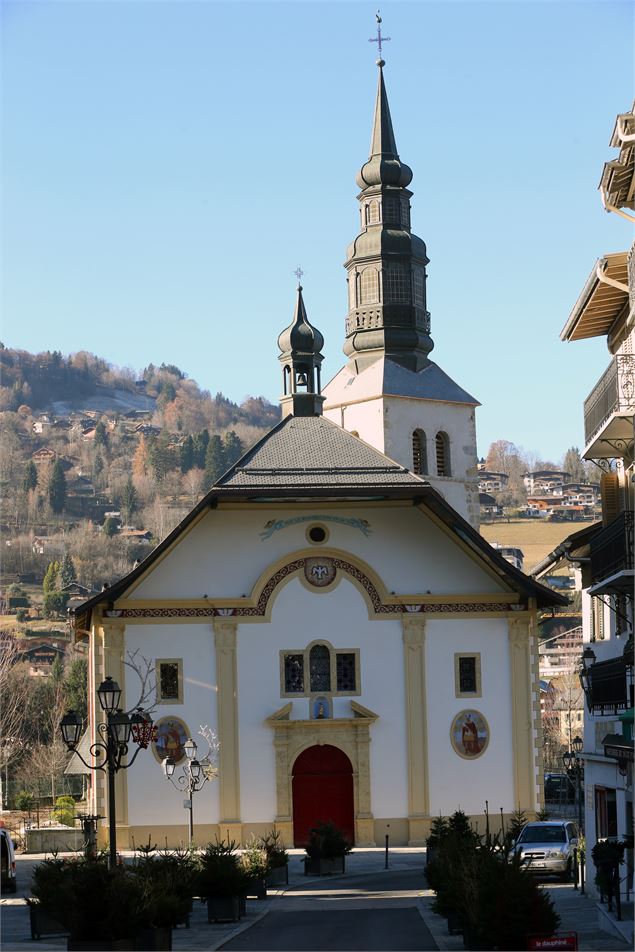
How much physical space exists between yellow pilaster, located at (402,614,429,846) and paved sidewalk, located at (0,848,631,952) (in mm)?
4815

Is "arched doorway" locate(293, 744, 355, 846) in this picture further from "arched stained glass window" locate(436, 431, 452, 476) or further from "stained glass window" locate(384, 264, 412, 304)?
"stained glass window" locate(384, 264, 412, 304)

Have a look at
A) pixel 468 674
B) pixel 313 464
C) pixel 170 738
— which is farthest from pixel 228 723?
pixel 313 464

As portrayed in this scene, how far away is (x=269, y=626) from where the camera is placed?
161 feet

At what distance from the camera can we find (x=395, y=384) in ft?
229

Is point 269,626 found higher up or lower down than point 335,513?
lower down

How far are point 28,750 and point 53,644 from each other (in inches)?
2565

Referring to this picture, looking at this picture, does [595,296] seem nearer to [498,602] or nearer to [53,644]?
[498,602]

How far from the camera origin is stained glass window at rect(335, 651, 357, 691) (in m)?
49.4

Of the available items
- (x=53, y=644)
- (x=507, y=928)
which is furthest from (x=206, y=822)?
(x=53, y=644)

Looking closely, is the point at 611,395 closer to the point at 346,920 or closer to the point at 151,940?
the point at 151,940

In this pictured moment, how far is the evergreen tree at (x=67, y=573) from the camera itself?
185 metres

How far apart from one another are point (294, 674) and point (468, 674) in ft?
15.9

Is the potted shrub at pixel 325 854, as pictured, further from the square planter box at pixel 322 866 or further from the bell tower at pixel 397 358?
the bell tower at pixel 397 358

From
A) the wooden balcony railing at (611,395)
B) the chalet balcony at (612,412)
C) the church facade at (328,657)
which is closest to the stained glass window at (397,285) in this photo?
the church facade at (328,657)
